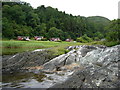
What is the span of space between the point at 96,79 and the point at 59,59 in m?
10.7

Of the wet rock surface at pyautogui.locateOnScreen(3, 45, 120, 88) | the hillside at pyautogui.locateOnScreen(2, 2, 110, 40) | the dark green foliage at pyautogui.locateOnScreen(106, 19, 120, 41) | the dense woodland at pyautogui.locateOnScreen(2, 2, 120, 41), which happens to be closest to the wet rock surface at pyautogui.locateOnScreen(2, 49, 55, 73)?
the wet rock surface at pyautogui.locateOnScreen(3, 45, 120, 88)

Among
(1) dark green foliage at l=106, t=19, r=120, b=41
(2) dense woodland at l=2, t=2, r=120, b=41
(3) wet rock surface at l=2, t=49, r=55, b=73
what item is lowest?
(3) wet rock surface at l=2, t=49, r=55, b=73

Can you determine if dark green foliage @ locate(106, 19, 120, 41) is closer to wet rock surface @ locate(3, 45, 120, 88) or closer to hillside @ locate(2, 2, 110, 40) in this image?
wet rock surface @ locate(3, 45, 120, 88)

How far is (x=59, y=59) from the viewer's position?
2106cm

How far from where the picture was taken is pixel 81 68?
17375 millimetres

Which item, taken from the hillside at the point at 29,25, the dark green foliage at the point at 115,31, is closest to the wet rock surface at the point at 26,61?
the dark green foliage at the point at 115,31

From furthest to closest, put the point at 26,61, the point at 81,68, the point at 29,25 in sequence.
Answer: the point at 29,25 < the point at 26,61 < the point at 81,68

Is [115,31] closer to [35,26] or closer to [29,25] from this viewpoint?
[35,26]

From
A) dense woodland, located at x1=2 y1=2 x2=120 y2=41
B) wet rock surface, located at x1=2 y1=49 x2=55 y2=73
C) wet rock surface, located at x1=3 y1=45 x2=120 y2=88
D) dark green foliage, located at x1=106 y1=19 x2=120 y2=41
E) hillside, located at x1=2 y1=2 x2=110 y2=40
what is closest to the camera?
wet rock surface, located at x1=3 y1=45 x2=120 y2=88

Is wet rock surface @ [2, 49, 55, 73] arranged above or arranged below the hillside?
below

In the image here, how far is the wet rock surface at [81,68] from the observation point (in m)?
10.5

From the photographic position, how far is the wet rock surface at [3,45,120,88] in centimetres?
1055

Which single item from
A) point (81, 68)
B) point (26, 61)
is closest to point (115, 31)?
point (81, 68)

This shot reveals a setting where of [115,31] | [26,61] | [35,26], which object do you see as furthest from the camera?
[35,26]
